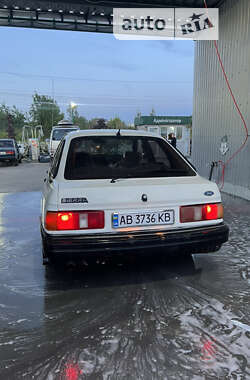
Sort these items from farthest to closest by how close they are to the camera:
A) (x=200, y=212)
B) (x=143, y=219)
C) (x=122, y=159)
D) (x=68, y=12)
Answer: (x=68, y=12)
(x=122, y=159)
(x=200, y=212)
(x=143, y=219)

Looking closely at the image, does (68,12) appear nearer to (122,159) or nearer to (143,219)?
(122,159)

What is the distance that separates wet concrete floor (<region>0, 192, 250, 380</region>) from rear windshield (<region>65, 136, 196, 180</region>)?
2.90 ft

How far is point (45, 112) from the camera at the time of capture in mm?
50188

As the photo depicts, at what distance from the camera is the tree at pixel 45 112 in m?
49.3

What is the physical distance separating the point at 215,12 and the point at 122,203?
8.55 m

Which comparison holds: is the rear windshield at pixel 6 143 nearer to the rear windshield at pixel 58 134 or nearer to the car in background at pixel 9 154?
the car in background at pixel 9 154

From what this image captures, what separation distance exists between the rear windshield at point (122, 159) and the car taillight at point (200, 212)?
0.45 metres

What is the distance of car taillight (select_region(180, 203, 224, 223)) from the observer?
9.78 ft

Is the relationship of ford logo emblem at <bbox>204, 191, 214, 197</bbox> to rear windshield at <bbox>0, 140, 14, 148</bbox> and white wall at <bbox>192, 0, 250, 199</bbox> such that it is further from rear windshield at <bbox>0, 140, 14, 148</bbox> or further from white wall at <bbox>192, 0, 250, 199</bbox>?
rear windshield at <bbox>0, 140, 14, 148</bbox>

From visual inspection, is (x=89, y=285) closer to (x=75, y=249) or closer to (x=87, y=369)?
(x=75, y=249)

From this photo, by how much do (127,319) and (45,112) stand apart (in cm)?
5104

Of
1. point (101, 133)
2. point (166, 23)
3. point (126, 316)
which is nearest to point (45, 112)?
point (166, 23)

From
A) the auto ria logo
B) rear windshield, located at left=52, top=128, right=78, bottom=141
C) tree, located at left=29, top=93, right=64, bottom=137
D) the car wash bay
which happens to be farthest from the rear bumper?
tree, located at left=29, top=93, right=64, bottom=137

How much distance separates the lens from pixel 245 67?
25.1 feet
